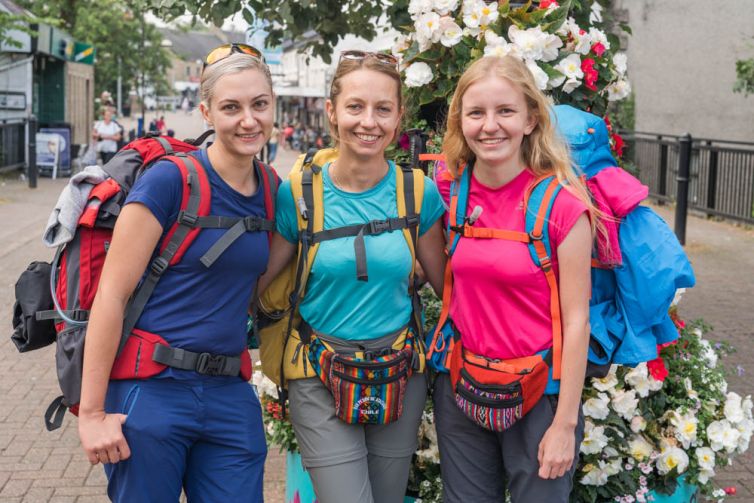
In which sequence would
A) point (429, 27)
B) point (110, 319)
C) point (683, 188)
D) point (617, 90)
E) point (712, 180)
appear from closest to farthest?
point (110, 319) → point (429, 27) → point (617, 90) → point (683, 188) → point (712, 180)

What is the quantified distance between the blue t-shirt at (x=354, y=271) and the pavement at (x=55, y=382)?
6.46ft

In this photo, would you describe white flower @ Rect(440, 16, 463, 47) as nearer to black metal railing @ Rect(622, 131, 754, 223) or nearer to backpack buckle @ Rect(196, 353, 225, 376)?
backpack buckle @ Rect(196, 353, 225, 376)

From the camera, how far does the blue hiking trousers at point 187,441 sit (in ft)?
8.09

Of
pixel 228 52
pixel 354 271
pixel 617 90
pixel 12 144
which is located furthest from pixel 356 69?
pixel 12 144

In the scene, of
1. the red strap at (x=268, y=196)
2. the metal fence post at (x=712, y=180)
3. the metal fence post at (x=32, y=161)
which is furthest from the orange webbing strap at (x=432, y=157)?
the metal fence post at (x=32, y=161)

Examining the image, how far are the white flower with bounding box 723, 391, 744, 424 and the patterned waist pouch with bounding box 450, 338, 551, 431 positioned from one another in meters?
1.43

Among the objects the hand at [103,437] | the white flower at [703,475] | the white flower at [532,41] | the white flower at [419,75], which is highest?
the white flower at [532,41]

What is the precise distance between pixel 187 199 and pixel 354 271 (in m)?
0.53

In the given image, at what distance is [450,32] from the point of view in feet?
11.9

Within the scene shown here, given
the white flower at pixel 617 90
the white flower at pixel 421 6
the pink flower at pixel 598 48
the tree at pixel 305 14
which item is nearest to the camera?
the white flower at pixel 421 6

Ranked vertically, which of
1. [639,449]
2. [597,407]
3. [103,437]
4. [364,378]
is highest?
[364,378]

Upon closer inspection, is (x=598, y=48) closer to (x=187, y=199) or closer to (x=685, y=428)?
(x=685, y=428)

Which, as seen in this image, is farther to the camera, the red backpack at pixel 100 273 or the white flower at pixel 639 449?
the white flower at pixel 639 449

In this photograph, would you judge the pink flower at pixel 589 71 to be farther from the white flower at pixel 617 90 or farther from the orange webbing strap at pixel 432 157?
the orange webbing strap at pixel 432 157
